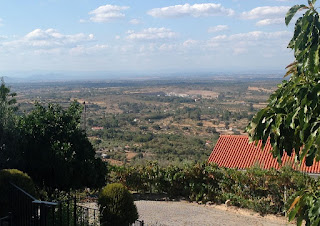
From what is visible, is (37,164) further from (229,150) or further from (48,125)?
(229,150)

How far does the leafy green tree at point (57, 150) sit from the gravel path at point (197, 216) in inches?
92.0

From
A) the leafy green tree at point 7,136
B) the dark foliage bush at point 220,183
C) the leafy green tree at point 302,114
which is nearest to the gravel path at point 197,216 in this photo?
the dark foliage bush at point 220,183

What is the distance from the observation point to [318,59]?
2676 millimetres

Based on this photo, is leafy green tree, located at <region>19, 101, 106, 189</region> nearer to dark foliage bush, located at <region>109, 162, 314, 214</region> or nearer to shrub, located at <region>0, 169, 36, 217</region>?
shrub, located at <region>0, 169, 36, 217</region>

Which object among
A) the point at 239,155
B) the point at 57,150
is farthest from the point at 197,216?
the point at 239,155

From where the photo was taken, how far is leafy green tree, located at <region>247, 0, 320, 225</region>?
2.52 metres

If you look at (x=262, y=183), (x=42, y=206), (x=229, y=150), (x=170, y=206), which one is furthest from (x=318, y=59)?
(x=229, y=150)

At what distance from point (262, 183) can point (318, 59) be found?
10.5m

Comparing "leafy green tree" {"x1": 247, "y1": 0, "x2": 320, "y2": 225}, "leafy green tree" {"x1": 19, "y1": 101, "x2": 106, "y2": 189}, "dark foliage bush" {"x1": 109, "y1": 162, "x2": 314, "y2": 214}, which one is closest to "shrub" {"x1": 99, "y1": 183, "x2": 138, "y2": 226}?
"leafy green tree" {"x1": 19, "y1": 101, "x2": 106, "y2": 189}

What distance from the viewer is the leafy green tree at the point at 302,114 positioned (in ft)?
8.28

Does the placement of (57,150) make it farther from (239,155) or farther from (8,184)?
(239,155)

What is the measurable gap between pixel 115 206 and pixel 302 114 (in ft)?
22.4

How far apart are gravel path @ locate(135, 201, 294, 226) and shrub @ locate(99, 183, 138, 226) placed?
2.37m

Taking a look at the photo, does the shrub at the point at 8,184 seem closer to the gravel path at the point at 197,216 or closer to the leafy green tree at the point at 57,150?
the leafy green tree at the point at 57,150
